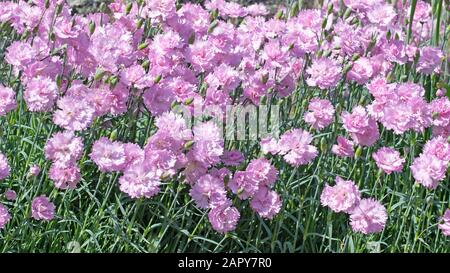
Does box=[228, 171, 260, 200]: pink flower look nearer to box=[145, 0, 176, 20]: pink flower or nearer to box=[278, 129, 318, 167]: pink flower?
box=[278, 129, 318, 167]: pink flower

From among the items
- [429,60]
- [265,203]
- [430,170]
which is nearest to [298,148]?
[265,203]

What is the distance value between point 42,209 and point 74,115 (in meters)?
0.32

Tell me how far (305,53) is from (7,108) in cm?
118

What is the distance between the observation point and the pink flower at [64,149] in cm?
267

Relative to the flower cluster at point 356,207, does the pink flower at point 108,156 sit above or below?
above

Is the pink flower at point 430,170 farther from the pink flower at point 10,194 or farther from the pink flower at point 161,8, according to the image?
the pink flower at point 10,194

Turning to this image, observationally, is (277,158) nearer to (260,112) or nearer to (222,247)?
(260,112)

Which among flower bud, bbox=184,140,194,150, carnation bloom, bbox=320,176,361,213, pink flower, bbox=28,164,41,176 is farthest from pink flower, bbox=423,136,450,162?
pink flower, bbox=28,164,41,176

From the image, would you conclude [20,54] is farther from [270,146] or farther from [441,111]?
[441,111]

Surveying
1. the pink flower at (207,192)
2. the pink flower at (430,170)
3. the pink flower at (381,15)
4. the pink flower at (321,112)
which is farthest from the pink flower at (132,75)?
the pink flower at (381,15)

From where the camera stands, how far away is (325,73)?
308cm

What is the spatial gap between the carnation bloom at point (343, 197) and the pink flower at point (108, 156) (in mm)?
712

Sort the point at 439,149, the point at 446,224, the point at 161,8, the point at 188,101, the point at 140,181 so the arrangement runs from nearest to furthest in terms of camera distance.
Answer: the point at 140,181
the point at 188,101
the point at 439,149
the point at 446,224
the point at 161,8
